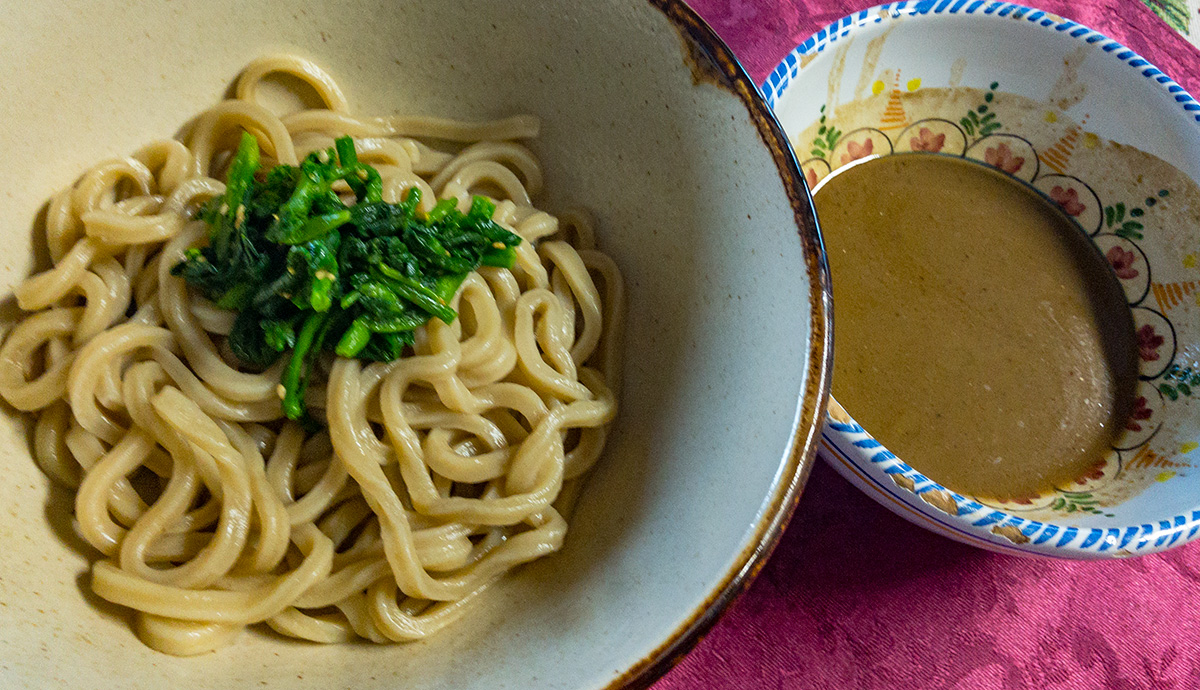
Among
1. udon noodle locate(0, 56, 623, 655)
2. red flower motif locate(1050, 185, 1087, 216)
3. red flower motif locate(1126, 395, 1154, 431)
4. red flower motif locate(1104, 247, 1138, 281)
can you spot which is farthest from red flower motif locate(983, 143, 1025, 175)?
udon noodle locate(0, 56, 623, 655)

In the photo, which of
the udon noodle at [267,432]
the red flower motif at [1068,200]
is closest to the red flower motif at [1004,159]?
the red flower motif at [1068,200]

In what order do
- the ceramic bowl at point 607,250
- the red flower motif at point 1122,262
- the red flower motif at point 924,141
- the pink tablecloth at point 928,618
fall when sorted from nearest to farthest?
the ceramic bowl at point 607,250 → the pink tablecloth at point 928,618 → the red flower motif at point 1122,262 → the red flower motif at point 924,141

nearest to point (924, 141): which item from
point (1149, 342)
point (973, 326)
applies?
point (973, 326)

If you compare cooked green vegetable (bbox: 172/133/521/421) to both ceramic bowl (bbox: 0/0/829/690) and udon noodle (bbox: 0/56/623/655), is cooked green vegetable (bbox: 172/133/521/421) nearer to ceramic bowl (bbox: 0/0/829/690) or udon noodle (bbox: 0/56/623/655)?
udon noodle (bbox: 0/56/623/655)

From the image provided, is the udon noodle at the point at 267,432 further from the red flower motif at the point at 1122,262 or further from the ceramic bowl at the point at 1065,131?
the red flower motif at the point at 1122,262

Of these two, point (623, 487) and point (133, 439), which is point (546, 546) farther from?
point (133, 439)

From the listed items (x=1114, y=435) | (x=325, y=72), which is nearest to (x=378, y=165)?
(x=325, y=72)

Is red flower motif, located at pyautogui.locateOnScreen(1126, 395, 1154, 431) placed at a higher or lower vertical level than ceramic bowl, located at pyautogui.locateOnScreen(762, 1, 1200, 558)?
lower
